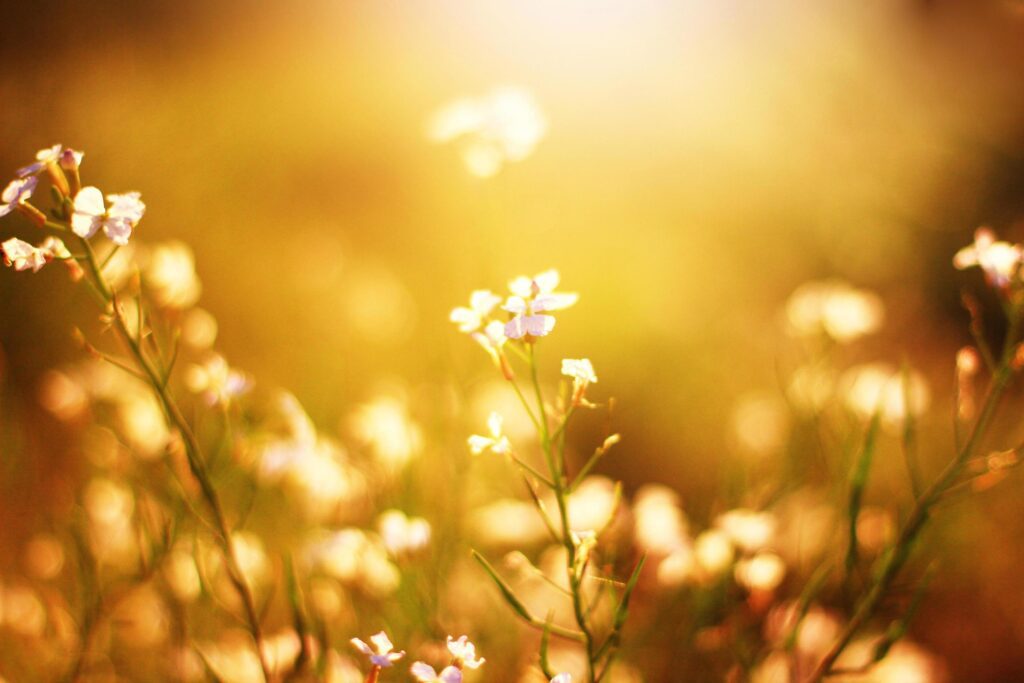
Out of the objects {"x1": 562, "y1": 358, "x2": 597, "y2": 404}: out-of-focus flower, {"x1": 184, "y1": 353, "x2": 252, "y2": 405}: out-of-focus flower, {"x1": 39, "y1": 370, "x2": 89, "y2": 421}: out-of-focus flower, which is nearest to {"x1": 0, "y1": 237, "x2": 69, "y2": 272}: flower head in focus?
{"x1": 184, "y1": 353, "x2": 252, "y2": 405}: out-of-focus flower

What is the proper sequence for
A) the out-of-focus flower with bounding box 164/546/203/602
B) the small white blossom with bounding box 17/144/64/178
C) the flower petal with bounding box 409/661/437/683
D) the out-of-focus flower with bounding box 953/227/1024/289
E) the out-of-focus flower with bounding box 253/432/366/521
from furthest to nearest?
the out-of-focus flower with bounding box 164/546/203/602
the out-of-focus flower with bounding box 253/432/366/521
the out-of-focus flower with bounding box 953/227/1024/289
the small white blossom with bounding box 17/144/64/178
the flower petal with bounding box 409/661/437/683

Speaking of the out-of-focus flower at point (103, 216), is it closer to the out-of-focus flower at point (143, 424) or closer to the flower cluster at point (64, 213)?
the flower cluster at point (64, 213)

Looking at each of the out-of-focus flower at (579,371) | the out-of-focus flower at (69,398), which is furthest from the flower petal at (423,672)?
the out-of-focus flower at (69,398)

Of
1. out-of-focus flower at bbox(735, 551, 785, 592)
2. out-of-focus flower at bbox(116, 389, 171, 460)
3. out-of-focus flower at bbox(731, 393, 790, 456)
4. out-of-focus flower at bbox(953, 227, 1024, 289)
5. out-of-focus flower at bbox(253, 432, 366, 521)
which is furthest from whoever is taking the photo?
out-of-focus flower at bbox(731, 393, 790, 456)

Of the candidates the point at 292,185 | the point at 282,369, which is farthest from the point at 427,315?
the point at 292,185

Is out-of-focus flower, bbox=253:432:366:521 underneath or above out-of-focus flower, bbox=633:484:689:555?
above

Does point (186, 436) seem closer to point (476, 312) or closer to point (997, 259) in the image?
point (476, 312)

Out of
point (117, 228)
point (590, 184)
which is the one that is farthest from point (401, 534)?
point (590, 184)

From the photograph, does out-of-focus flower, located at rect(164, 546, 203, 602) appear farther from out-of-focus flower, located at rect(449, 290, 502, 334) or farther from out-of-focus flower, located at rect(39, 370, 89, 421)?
out-of-focus flower, located at rect(449, 290, 502, 334)
